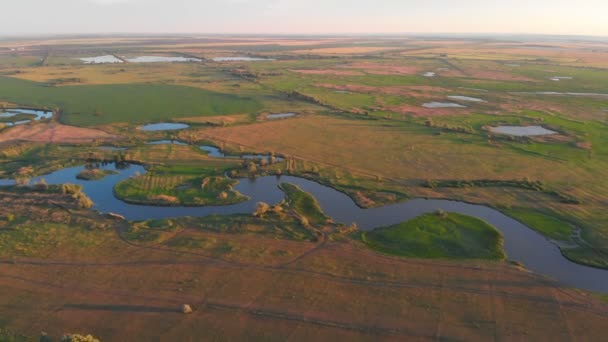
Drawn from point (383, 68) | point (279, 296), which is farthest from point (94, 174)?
point (383, 68)

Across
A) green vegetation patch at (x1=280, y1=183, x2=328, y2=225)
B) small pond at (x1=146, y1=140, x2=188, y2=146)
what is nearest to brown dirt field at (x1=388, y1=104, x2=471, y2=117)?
small pond at (x1=146, y1=140, x2=188, y2=146)

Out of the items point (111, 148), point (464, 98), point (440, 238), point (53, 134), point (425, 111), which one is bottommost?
point (440, 238)

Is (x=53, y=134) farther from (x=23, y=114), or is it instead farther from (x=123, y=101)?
(x=123, y=101)

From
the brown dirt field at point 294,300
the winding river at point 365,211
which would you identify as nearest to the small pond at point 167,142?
the winding river at point 365,211

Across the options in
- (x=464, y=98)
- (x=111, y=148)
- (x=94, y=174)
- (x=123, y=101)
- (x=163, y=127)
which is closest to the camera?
(x=94, y=174)

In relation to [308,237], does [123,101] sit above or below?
above

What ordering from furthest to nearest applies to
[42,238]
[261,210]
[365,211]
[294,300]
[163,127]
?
[163,127] → [365,211] → [261,210] → [42,238] → [294,300]

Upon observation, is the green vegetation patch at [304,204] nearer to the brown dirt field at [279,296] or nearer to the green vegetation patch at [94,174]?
the brown dirt field at [279,296]
